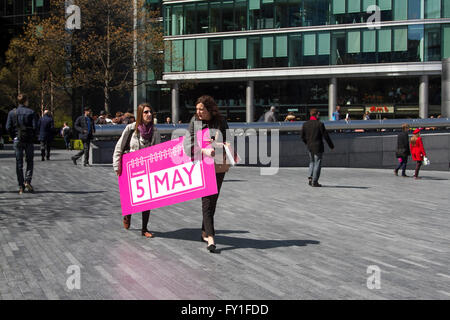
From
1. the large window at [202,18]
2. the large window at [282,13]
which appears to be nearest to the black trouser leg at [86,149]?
the large window at [282,13]

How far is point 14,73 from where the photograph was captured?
172ft

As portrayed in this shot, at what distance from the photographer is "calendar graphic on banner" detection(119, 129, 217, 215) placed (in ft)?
23.9

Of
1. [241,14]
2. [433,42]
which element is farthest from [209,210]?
[241,14]

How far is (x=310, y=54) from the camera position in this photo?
4656cm

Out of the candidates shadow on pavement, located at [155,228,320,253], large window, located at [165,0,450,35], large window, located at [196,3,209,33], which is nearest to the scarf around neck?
shadow on pavement, located at [155,228,320,253]

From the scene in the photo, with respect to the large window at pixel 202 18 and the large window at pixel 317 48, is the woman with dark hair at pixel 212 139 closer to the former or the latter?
the large window at pixel 317 48

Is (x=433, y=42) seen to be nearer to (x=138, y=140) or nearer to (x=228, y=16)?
(x=228, y=16)

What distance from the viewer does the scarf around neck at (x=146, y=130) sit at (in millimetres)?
8172

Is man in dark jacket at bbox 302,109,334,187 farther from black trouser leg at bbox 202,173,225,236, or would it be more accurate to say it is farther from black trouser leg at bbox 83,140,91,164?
black trouser leg at bbox 83,140,91,164

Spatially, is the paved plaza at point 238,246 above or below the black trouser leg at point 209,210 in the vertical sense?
below

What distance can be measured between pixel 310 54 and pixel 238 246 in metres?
40.5

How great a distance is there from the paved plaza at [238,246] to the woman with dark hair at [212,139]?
0.36 m

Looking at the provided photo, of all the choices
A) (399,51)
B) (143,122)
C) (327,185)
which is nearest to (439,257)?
(143,122)

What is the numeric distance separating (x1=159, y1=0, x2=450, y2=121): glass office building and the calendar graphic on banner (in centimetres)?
3346
